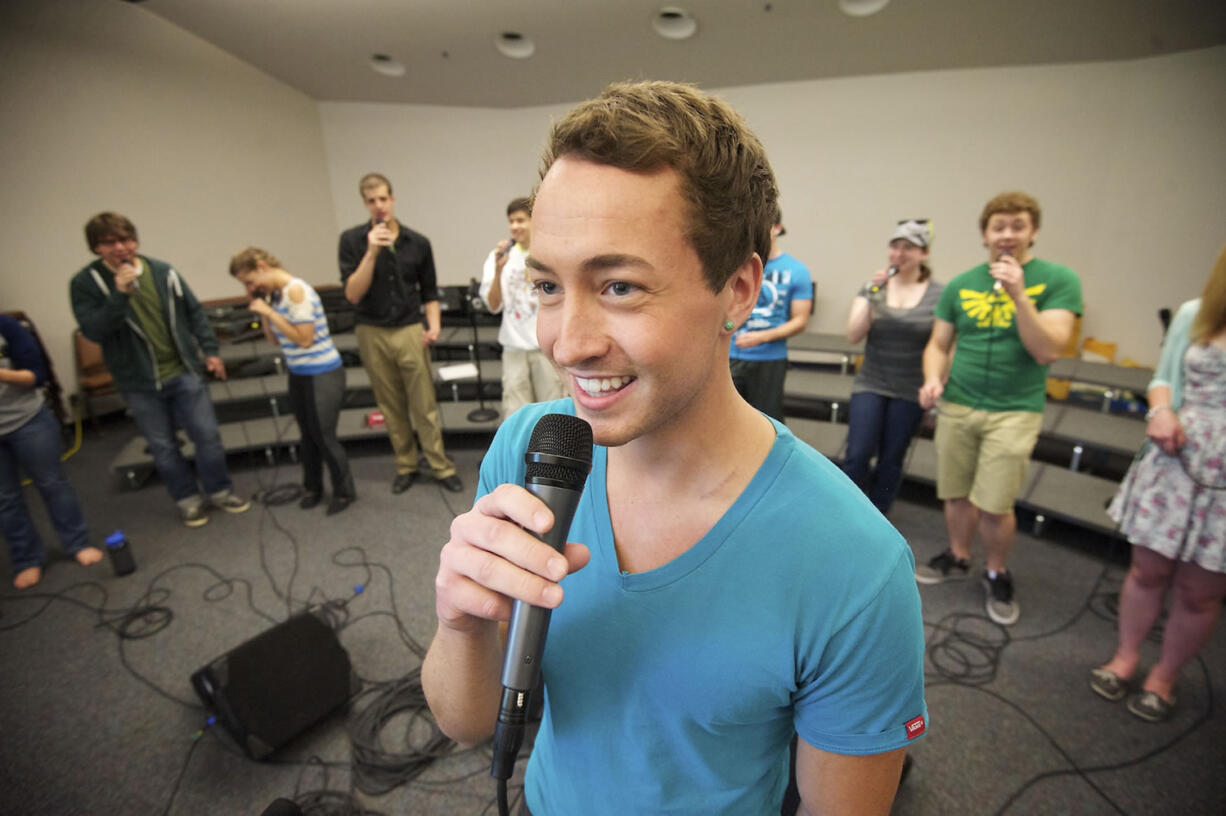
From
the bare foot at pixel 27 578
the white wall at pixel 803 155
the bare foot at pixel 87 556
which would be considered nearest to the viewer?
the bare foot at pixel 27 578

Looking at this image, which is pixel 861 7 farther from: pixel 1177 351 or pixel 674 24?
pixel 1177 351

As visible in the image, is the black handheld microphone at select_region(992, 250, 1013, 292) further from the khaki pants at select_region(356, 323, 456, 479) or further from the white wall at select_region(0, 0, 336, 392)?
the white wall at select_region(0, 0, 336, 392)

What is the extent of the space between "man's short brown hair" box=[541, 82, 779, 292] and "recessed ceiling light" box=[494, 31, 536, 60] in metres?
4.46

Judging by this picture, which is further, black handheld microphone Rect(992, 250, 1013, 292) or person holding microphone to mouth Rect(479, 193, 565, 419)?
person holding microphone to mouth Rect(479, 193, 565, 419)

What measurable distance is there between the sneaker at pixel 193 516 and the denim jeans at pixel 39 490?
45 cm

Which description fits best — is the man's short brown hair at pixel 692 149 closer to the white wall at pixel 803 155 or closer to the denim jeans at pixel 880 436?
the denim jeans at pixel 880 436

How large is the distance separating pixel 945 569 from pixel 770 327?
1.43m

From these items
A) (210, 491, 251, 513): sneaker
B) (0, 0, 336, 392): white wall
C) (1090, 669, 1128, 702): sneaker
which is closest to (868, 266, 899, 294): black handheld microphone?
(1090, 669, 1128, 702): sneaker

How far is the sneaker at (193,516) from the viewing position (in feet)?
10.7

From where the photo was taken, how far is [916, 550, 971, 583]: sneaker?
2.63m

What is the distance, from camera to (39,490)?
108 inches

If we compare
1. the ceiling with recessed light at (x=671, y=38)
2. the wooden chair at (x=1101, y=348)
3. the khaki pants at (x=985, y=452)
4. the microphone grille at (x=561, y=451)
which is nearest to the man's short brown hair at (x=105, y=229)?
the ceiling with recessed light at (x=671, y=38)

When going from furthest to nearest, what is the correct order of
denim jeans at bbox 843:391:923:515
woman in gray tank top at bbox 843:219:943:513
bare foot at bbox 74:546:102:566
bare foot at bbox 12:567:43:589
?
bare foot at bbox 74:546:102:566, bare foot at bbox 12:567:43:589, denim jeans at bbox 843:391:923:515, woman in gray tank top at bbox 843:219:943:513

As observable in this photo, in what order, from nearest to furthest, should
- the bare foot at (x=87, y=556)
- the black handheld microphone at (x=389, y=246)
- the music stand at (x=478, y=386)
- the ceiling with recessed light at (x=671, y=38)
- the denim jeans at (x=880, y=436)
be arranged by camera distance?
the denim jeans at (x=880, y=436)
the bare foot at (x=87, y=556)
the black handheld microphone at (x=389, y=246)
the ceiling with recessed light at (x=671, y=38)
the music stand at (x=478, y=386)
